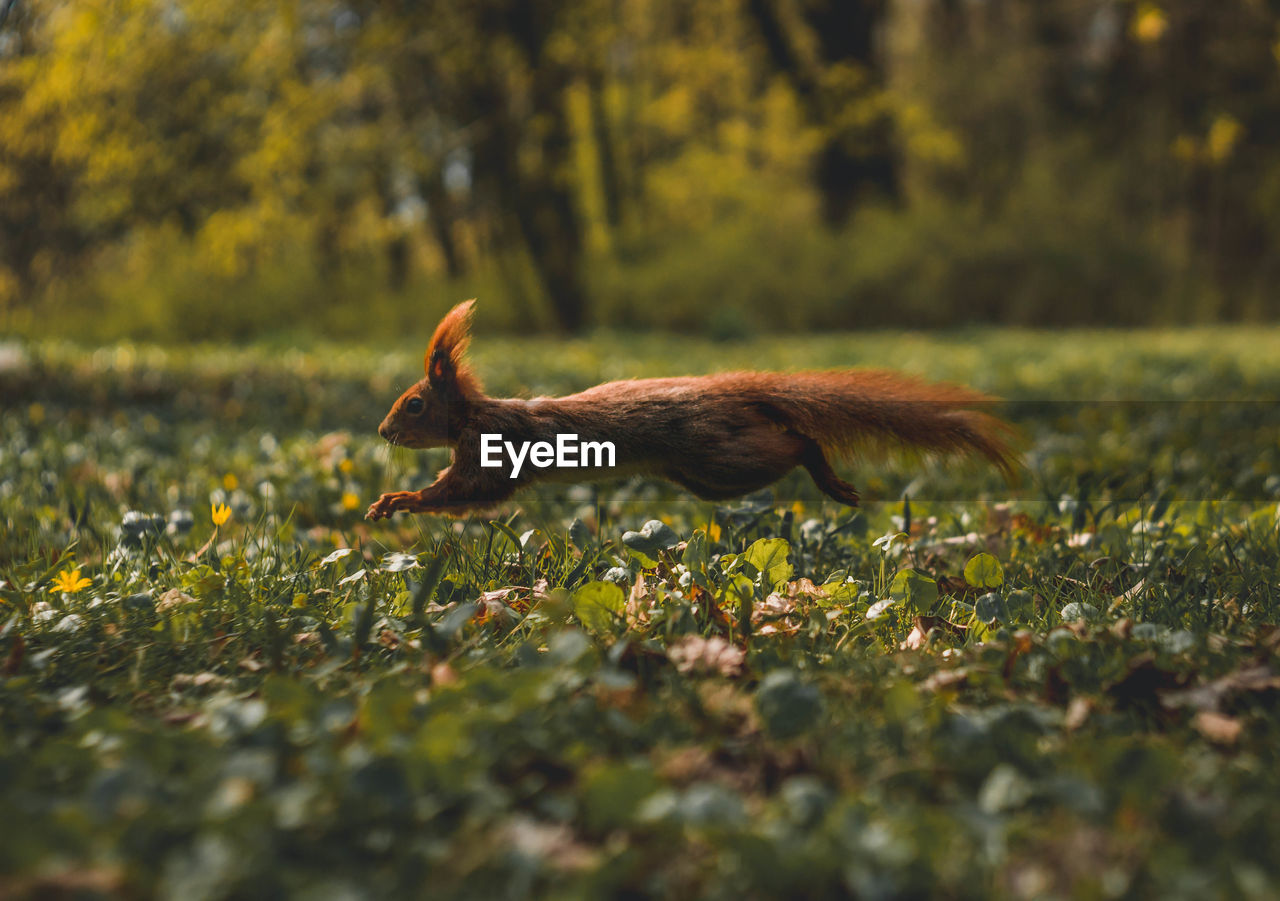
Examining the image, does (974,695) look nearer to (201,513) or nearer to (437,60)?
(201,513)

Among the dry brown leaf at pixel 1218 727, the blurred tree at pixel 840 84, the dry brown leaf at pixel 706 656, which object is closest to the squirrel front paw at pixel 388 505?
the dry brown leaf at pixel 706 656

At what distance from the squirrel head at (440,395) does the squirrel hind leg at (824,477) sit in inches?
37.4

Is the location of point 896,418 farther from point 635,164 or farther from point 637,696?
point 635,164

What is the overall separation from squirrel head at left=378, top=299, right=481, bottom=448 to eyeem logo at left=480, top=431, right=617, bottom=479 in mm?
149

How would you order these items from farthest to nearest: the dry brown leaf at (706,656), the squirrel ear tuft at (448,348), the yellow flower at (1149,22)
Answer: the yellow flower at (1149,22), the squirrel ear tuft at (448,348), the dry brown leaf at (706,656)

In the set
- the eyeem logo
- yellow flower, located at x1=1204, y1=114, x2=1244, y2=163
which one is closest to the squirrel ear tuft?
the eyeem logo

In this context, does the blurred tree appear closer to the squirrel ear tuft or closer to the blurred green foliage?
the blurred green foliage

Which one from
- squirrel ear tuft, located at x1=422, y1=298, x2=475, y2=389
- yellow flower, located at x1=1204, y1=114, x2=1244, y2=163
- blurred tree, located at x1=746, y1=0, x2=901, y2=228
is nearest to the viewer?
squirrel ear tuft, located at x1=422, y1=298, x2=475, y2=389

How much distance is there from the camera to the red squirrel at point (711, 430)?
2359 millimetres

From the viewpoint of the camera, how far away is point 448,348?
98.5 inches

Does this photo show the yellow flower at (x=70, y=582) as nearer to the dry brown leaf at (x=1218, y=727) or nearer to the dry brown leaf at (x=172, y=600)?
the dry brown leaf at (x=172, y=600)

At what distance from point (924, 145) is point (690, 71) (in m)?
5.63

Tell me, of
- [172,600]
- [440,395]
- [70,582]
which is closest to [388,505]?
[440,395]

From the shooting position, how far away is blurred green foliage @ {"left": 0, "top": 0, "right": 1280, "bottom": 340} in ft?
31.2
